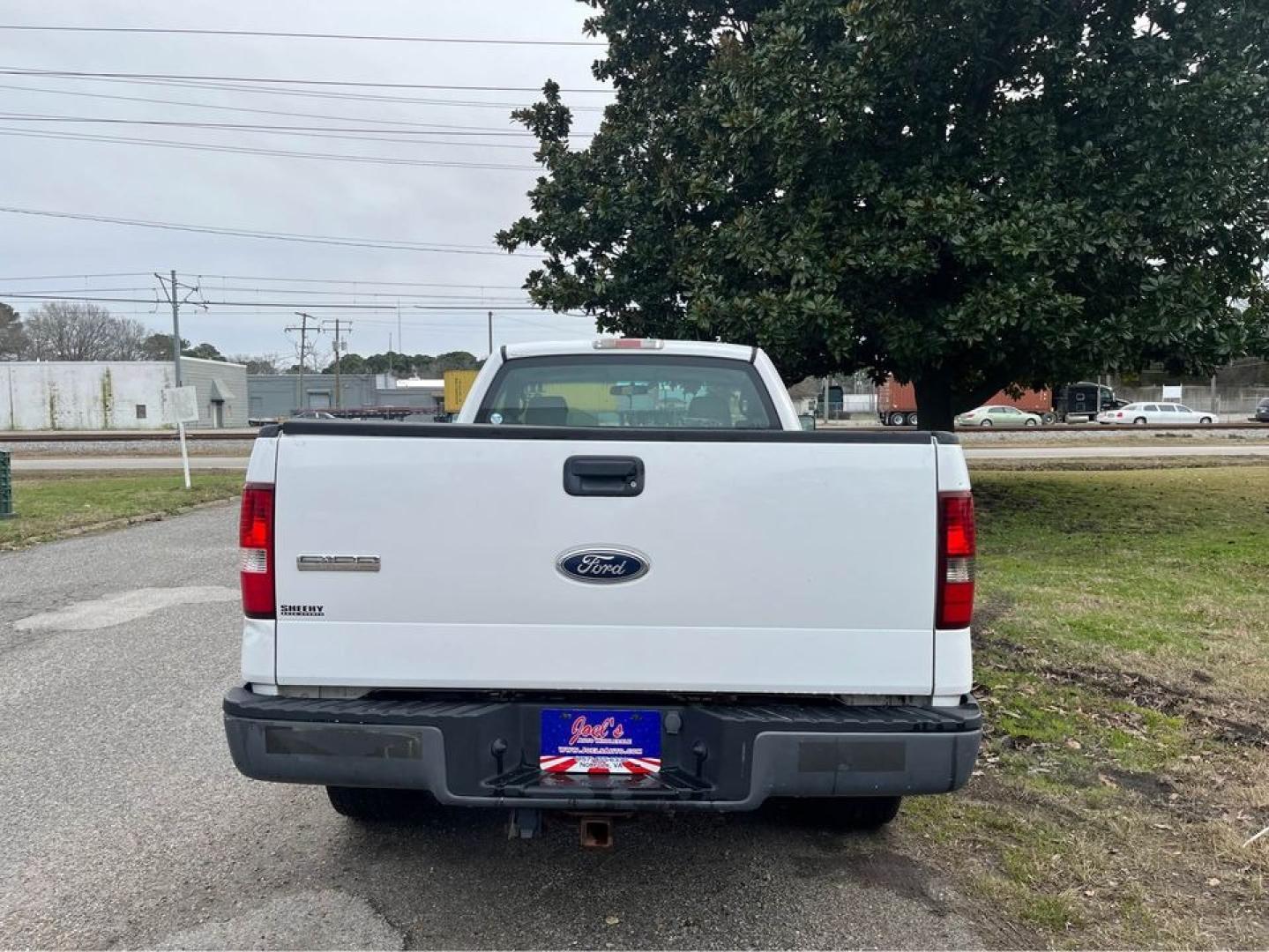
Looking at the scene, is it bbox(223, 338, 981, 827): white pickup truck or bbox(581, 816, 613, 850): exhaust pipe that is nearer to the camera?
bbox(223, 338, 981, 827): white pickup truck

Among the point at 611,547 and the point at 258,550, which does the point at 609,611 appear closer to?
the point at 611,547

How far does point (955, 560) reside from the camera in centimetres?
263

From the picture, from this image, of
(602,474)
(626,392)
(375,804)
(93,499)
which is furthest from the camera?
(93,499)

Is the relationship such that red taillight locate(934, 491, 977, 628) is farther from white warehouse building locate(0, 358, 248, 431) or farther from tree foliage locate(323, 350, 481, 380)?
tree foliage locate(323, 350, 481, 380)

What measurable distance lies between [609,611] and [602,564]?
0.45 ft

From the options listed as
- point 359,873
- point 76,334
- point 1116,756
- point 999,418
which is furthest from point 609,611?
point 76,334

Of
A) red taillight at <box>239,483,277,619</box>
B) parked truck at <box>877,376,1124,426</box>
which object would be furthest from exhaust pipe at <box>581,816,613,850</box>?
parked truck at <box>877,376,1124,426</box>

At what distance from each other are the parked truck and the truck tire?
163 feet

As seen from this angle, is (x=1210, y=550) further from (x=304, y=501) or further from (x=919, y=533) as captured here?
(x=304, y=501)

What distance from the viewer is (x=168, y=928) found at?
289 centimetres

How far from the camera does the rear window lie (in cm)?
445

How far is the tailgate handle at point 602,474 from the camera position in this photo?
102 inches

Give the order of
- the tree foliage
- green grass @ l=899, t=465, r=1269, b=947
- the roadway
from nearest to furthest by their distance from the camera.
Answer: green grass @ l=899, t=465, r=1269, b=947
the roadway
the tree foliage

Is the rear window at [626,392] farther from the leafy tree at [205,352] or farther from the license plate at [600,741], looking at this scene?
the leafy tree at [205,352]
